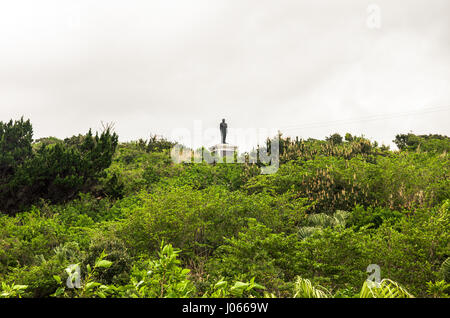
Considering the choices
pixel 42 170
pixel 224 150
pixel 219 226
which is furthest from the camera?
pixel 224 150

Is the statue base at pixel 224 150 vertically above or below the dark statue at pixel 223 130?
below

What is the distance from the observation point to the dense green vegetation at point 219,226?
6.38m

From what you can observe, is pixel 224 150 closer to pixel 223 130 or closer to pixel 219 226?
pixel 223 130

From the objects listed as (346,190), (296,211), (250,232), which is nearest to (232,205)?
(296,211)

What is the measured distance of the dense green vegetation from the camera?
638 cm

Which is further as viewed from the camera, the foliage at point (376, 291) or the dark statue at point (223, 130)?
the dark statue at point (223, 130)

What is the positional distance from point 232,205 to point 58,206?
887cm

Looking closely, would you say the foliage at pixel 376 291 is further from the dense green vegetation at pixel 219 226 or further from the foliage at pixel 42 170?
the foliage at pixel 42 170

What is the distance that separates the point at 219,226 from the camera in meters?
10.5

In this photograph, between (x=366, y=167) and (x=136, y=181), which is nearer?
(x=366, y=167)

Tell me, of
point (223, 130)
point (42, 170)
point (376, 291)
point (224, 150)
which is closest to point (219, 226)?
point (376, 291)

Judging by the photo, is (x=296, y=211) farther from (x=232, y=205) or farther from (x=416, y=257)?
(x=416, y=257)

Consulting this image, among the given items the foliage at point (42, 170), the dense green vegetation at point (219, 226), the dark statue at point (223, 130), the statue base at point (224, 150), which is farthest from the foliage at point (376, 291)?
the dark statue at point (223, 130)
